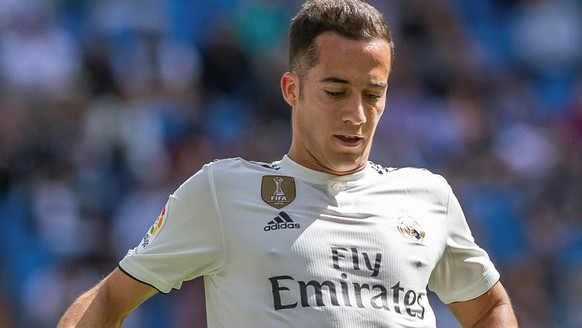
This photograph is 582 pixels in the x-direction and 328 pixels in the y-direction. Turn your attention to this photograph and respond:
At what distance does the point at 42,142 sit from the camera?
31.3 ft

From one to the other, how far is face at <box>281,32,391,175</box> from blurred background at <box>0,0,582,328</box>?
16.0 ft

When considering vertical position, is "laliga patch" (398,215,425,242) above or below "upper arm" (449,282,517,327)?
above

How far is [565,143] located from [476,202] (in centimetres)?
129

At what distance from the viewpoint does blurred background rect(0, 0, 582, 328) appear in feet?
30.1

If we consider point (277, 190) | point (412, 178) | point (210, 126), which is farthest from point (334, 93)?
point (210, 126)

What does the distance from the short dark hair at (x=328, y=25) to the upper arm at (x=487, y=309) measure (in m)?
0.99

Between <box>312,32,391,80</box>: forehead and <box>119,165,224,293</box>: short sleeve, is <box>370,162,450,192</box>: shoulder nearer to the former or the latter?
<box>312,32,391,80</box>: forehead

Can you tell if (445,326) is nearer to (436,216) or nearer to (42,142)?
(42,142)

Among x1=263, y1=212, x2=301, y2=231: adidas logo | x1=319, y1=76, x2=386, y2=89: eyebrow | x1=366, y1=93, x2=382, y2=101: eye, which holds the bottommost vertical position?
x1=263, y1=212, x2=301, y2=231: adidas logo

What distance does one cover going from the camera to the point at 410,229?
4074mm

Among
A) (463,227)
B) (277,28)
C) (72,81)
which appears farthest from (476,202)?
(463,227)

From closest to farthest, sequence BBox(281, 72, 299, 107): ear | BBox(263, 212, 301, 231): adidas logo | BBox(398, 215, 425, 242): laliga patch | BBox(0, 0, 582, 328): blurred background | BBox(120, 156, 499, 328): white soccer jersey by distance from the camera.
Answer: BBox(120, 156, 499, 328): white soccer jersey < BBox(263, 212, 301, 231): adidas logo < BBox(398, 215, 425, 242): laliga patch < BBox(281, 72, 299, 107): ear < BBox(0, 0, 582, 328): blurred background

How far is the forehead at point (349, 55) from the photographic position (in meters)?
3.96

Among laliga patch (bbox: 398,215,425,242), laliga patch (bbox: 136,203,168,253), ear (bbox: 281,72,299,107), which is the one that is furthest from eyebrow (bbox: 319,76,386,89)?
laliga patch (bbox: 136,203,168,253)
